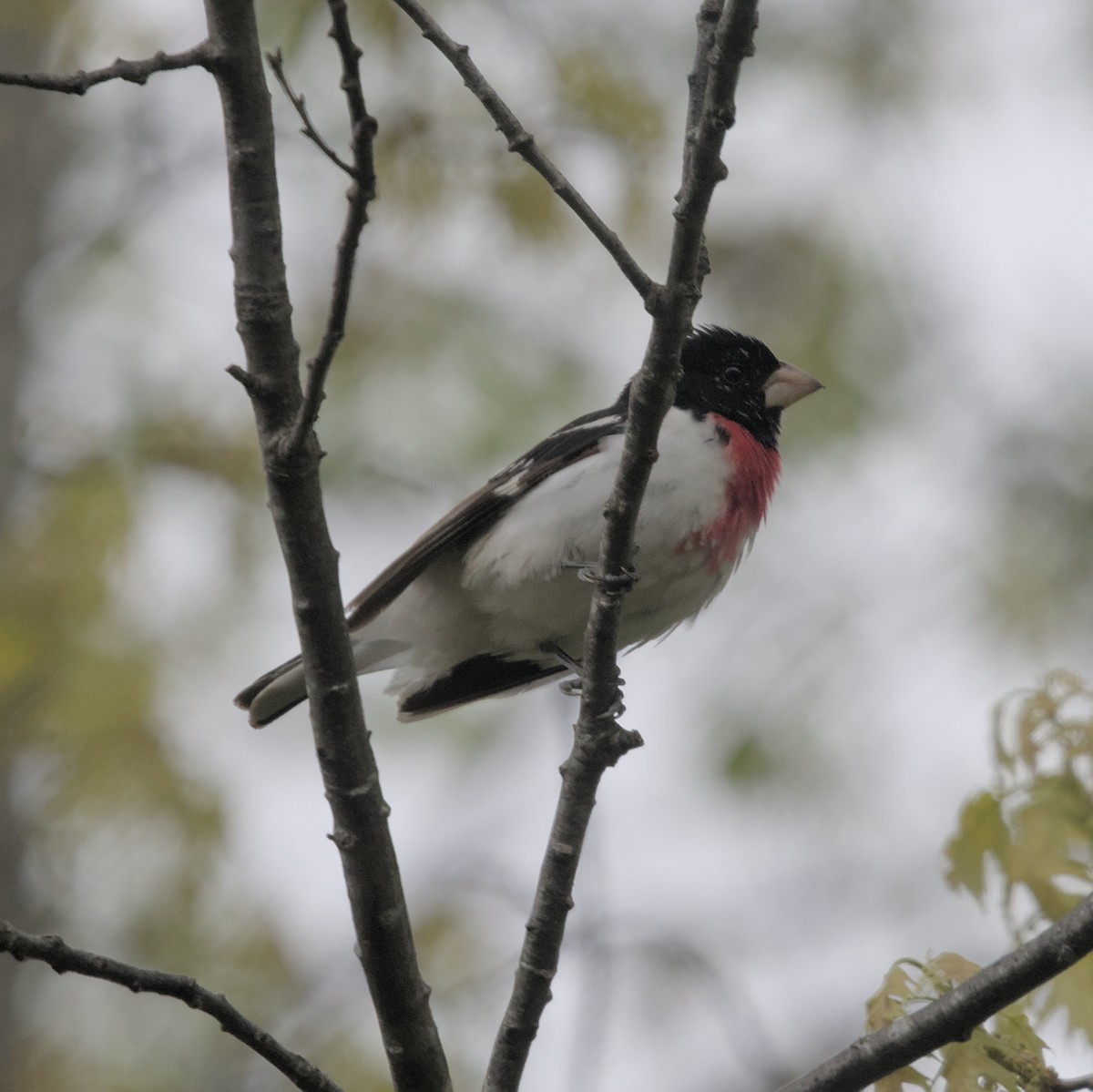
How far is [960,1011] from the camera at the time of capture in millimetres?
2453

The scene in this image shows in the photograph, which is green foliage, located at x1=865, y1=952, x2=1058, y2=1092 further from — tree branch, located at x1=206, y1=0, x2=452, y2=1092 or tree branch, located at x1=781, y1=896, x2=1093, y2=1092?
tree branch, located at x1=206, y1=0, x2=452, y2=1092

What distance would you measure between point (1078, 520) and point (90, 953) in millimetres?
5349

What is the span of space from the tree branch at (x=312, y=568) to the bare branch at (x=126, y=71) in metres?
0.03

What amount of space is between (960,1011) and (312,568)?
138 cm

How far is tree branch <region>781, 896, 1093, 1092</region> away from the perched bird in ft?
5.92

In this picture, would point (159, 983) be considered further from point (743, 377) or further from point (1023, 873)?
point (743, 377)

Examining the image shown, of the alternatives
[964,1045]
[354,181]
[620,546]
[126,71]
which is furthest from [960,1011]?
[126,71]

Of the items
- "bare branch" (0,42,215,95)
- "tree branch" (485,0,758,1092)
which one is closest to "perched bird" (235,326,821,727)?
"tree branch" (485,0,758,1092)

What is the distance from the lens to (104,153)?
764 centimetres

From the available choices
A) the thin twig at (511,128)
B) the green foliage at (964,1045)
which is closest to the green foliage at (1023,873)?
the green foliage at (964,1045)

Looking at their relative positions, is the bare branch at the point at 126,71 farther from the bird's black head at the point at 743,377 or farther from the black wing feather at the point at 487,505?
the bird's black head at the point at 743,377

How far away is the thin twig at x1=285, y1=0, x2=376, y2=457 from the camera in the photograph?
2.13 meters

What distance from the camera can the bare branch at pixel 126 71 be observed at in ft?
7.76

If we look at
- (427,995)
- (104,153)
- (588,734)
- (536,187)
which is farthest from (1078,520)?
(104,153)
